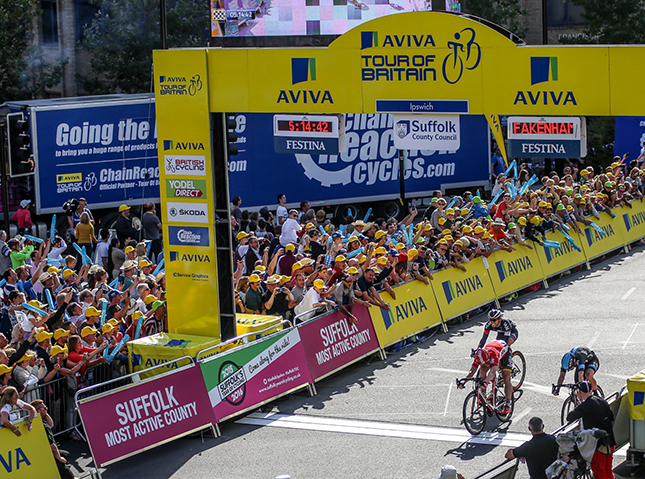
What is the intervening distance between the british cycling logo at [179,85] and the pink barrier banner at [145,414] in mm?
3899

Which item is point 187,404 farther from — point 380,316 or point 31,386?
point 380,316

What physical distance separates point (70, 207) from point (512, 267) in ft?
36.8

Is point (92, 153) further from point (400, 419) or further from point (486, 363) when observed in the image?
point (486, 363)

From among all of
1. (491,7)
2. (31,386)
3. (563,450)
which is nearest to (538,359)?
(563,450)

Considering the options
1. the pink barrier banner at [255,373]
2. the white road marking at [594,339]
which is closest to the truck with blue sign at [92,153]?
Result: the pink barrier banner at [255,373]

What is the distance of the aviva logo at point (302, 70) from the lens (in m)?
12.1

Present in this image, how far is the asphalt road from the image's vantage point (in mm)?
10883

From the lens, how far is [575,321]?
16844 millimetres

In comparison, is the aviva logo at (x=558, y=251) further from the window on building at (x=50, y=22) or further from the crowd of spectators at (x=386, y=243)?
the window on building at (x=50, y=22)

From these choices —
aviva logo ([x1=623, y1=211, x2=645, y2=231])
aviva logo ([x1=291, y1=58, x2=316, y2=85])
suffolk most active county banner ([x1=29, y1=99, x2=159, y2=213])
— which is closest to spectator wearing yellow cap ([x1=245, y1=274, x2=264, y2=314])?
aviva logo ([x1=291, y1=58, x2=316, y2=85])

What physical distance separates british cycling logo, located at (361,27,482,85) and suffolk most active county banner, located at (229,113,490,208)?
12813mm

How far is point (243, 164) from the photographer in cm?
2506

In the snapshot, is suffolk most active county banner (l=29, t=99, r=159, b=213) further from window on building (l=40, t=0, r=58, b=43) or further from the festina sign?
window on building (l=40, t=0, r=58, b=43)

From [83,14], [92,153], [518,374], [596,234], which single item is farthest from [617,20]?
[518,374]
